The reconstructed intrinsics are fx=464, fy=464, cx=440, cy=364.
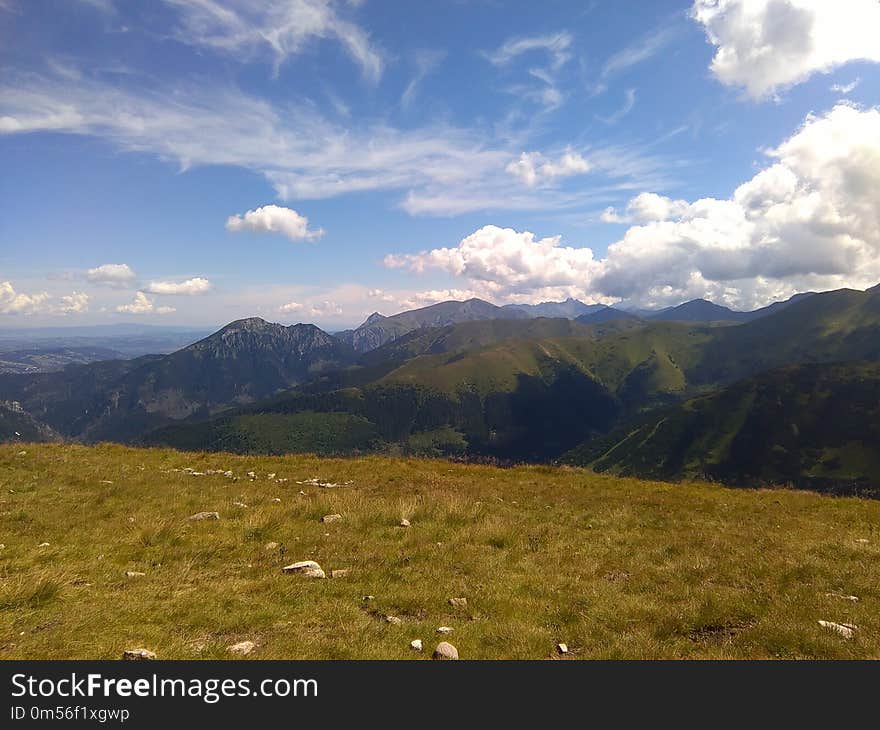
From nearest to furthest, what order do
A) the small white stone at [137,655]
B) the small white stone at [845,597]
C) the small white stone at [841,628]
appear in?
the small white stone at [137,655] → the small white stone at [841,628] → the small white stone at [845,597]

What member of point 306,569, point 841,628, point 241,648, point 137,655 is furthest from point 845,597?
point 137,655

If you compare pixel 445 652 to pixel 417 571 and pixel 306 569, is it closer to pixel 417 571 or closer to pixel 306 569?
pixel 417 571

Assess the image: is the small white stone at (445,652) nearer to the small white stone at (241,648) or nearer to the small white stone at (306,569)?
the small white stone at (241,648)

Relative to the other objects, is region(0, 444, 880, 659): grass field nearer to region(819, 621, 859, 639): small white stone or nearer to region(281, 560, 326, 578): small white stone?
region(819, 621, 859, 639): small white stone

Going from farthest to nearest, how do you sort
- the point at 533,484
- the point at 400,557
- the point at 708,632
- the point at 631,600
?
the point at 533,484, the point at 400,557, the point at 631,600, the point at 708,632

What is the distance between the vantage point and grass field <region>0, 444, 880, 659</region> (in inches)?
313

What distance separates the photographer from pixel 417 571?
11680 millimetres

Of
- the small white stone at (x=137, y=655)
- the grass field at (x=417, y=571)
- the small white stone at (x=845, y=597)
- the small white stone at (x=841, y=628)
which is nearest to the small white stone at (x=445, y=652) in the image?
the grass field at (x=417, y=571)

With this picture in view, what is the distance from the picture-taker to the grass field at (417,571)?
26.0ft
